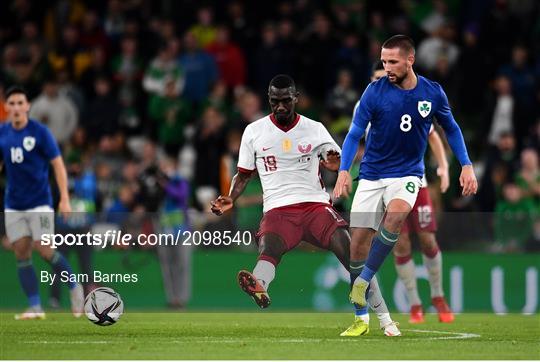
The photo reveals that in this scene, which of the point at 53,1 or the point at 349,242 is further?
the point at 53,1

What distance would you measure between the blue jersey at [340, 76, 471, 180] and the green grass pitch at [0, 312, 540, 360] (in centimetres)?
163

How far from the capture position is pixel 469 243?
18.7 metres

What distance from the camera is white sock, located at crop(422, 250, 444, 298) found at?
53.0 ft

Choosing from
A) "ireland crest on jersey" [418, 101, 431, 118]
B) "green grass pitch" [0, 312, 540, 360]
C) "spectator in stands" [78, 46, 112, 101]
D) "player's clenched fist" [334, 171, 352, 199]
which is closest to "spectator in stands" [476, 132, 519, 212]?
"green grass pitch" [0, 312, 540, 360]

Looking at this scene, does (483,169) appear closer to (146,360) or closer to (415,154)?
(415,154)

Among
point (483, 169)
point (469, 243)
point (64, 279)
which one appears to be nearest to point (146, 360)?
point (64, 279)

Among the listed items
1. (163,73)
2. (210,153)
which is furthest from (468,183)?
(163,73)

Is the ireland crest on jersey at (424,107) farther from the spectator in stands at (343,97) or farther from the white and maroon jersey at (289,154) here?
the spectator in stands at (343,97)

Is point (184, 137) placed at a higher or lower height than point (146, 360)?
higher

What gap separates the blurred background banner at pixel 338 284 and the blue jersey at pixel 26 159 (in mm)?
1638

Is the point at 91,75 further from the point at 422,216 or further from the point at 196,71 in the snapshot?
the point at 422,216

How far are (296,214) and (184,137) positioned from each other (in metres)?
9.58

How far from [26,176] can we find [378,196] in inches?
184

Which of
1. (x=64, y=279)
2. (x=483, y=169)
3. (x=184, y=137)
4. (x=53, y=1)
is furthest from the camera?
(x=53, y=1)
